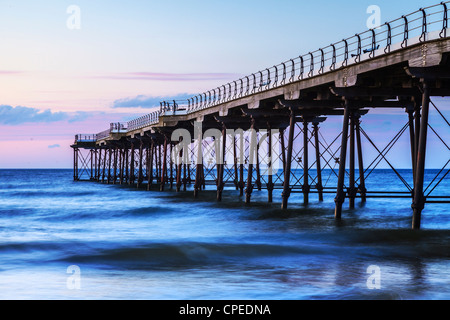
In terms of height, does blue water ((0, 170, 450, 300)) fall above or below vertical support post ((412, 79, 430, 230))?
below

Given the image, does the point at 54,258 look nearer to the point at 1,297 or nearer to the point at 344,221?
the point at 1,297

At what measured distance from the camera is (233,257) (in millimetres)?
17125

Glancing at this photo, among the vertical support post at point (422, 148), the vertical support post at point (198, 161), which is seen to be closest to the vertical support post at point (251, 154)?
the vertical support post at point (198, 161)

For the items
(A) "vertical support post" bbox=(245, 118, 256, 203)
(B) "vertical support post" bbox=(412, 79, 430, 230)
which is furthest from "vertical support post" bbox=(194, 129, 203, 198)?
(B) "vertical support post" bbox=(412, 79, 430, 230)

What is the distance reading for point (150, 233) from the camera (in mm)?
24359

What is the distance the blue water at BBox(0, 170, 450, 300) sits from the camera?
38.8 feet

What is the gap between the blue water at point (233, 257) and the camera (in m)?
11.8

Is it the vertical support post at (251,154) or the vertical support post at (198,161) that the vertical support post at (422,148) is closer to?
the vertical support post at (251,154)

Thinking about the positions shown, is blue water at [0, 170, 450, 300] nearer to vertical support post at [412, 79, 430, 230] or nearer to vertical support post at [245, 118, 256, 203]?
vertical support post at [412, 79, 430, 230]

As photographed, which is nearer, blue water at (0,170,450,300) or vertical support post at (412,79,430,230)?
blue water at (0,170,450,300)

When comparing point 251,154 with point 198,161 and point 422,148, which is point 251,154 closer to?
point 198,161

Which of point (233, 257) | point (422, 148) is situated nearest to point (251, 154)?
point (422, 148)

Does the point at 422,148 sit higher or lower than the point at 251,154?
lower
